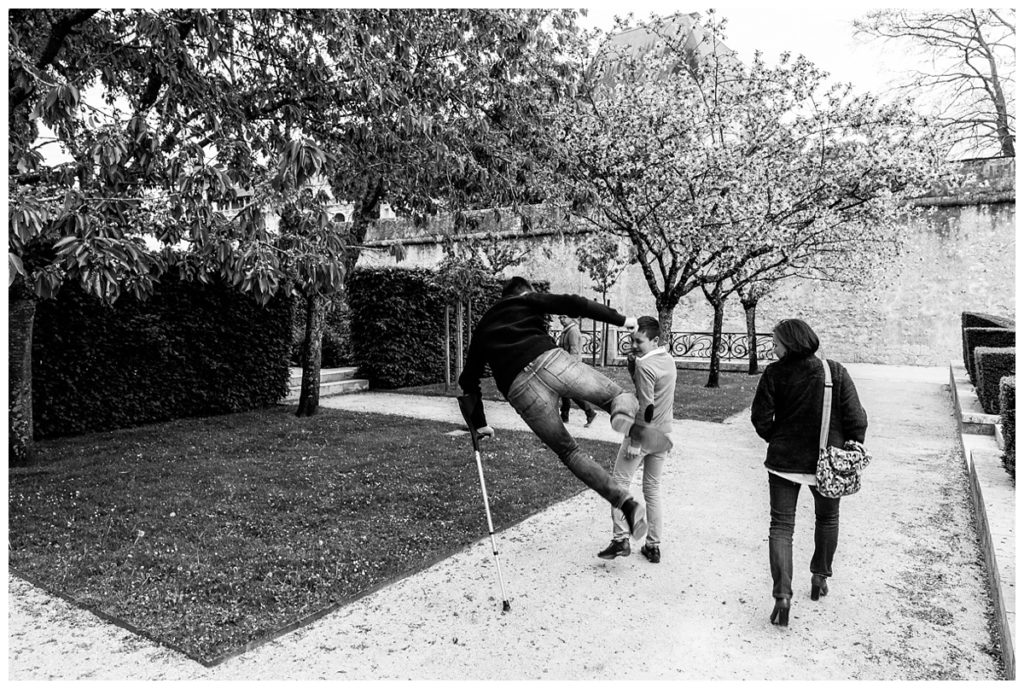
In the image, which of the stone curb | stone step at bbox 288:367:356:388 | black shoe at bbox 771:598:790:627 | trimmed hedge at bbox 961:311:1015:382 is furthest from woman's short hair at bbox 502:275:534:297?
trimmed hedge at bbox 961:311:1015:382

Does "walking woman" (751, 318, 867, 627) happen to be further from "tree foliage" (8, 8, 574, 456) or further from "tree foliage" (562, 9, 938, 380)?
"tree foliage" (562, 9, 938, 380)

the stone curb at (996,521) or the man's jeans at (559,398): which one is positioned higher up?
the man's jeans at (559,398)

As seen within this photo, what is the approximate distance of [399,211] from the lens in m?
9.93

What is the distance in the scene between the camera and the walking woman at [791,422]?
138 inches

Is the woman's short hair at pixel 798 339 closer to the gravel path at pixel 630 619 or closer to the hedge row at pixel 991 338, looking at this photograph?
the gravel path at pixel 630 619

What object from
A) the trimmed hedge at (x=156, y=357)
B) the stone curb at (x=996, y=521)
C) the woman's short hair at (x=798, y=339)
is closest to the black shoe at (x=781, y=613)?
the stone curb at (x=996, y=521)

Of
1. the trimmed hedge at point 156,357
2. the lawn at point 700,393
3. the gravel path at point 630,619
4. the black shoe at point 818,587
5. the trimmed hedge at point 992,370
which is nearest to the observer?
the gravel path at point 630,619

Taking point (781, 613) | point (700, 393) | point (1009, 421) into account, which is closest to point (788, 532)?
point (781, 613)

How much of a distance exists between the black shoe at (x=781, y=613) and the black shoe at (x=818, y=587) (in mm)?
416

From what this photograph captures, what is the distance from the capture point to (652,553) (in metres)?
4.37

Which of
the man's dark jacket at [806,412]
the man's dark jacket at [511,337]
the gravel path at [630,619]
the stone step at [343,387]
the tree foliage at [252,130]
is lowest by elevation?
the gravel path at [630,619]

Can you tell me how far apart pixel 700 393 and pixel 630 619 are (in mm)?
10252

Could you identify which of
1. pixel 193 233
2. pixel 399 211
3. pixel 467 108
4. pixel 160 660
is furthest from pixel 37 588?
pixel 399 211

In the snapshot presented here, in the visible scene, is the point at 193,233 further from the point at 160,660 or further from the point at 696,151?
the point at 696,151
